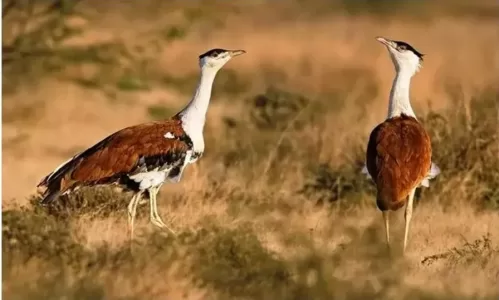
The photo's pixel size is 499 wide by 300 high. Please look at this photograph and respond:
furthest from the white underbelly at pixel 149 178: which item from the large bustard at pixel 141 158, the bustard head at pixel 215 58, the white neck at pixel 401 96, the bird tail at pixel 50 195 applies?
the white neck at pixel 401 96

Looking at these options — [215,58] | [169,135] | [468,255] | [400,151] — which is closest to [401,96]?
[400,151]

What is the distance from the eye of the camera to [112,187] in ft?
28.8

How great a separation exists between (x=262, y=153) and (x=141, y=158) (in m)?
2.44

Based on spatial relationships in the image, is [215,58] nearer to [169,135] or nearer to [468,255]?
[169,135]

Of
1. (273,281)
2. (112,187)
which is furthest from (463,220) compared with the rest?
(112,187)

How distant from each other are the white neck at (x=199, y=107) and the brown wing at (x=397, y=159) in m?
1.03

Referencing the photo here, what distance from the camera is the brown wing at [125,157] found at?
8.21 m

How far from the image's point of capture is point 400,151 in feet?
27.3

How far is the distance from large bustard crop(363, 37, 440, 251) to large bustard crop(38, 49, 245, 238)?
3.50 ft

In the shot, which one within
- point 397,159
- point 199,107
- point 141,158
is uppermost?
point 199,107

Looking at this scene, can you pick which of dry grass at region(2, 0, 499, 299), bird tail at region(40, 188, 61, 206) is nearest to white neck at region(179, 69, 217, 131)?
dry grass at region(2, 0, 499, 299)

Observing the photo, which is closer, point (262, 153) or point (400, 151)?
point (400, 151)

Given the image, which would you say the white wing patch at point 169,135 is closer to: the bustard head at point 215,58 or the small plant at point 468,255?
the bustard head at point 215,58

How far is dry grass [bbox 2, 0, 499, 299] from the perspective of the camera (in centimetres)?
805
